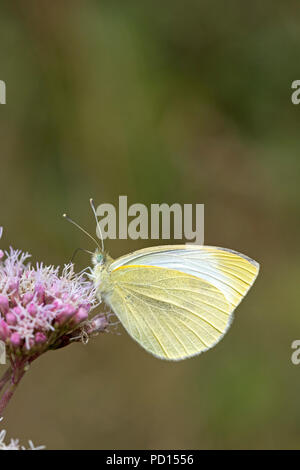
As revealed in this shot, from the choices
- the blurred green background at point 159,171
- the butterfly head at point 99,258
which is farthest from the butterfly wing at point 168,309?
the blurred green background at point 159,171

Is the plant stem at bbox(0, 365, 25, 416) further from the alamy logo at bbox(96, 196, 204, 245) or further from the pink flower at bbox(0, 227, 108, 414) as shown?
the alamy logo at bbox(96, 196, 204, 245)

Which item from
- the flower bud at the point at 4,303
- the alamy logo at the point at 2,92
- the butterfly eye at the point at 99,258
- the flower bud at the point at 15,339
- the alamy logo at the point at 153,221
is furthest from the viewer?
the alamy logo at the point at 153,221

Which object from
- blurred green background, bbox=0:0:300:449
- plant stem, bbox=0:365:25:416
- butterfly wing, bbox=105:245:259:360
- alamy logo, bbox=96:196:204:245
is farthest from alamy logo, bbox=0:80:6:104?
plant stem, bbox=0:365:25:416

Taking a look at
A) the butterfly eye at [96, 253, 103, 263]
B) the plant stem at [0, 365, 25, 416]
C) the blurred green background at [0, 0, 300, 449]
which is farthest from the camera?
the blurred green background at [0, 0, 300, 449]

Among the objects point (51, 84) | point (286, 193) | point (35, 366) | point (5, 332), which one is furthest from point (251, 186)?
point (5, 332)

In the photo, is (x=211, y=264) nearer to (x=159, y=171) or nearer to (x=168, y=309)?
(x=168, y=309)

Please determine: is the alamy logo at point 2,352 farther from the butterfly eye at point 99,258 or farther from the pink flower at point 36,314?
the butterfly eye at point 99,258
